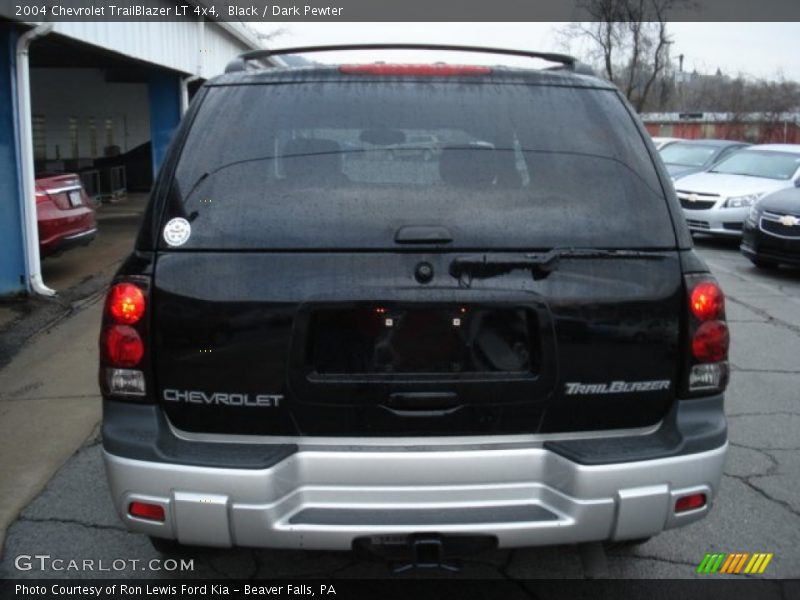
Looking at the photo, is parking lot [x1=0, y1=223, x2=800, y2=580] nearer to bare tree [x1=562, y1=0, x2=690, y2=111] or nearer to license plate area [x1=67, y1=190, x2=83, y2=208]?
license plate area [x1=67, y1=190, x2=83, y2=208]

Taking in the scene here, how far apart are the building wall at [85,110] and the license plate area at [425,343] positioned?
20531 mm

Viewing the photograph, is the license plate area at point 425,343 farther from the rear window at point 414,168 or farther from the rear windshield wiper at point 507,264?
the rear window at point 414,168

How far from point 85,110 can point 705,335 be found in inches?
913

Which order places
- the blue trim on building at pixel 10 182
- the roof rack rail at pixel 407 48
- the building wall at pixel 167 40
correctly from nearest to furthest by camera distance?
the roof rack rail at pixel 407 48
the blue trim on building at pixel 10 182
the building wall at pixel 167 40

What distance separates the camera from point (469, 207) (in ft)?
8.11

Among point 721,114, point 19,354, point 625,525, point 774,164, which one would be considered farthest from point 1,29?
point 721,114

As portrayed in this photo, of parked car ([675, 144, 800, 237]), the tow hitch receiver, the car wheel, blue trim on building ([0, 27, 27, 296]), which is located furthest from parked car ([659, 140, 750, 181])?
the tow hitch receiver

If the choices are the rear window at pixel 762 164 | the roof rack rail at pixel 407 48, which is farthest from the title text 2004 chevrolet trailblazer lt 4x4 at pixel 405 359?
the rear window at pixel 762 164

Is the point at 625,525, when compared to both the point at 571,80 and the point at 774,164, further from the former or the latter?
the point at 774,164

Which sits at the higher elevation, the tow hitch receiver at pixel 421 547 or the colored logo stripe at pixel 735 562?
the tow hitch receiver at pixel 421 547

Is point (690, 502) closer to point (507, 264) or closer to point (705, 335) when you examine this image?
point (705, 335)

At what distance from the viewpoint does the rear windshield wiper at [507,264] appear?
2389 millimetres

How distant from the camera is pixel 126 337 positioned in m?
2.46

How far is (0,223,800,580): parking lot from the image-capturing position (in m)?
3.20
